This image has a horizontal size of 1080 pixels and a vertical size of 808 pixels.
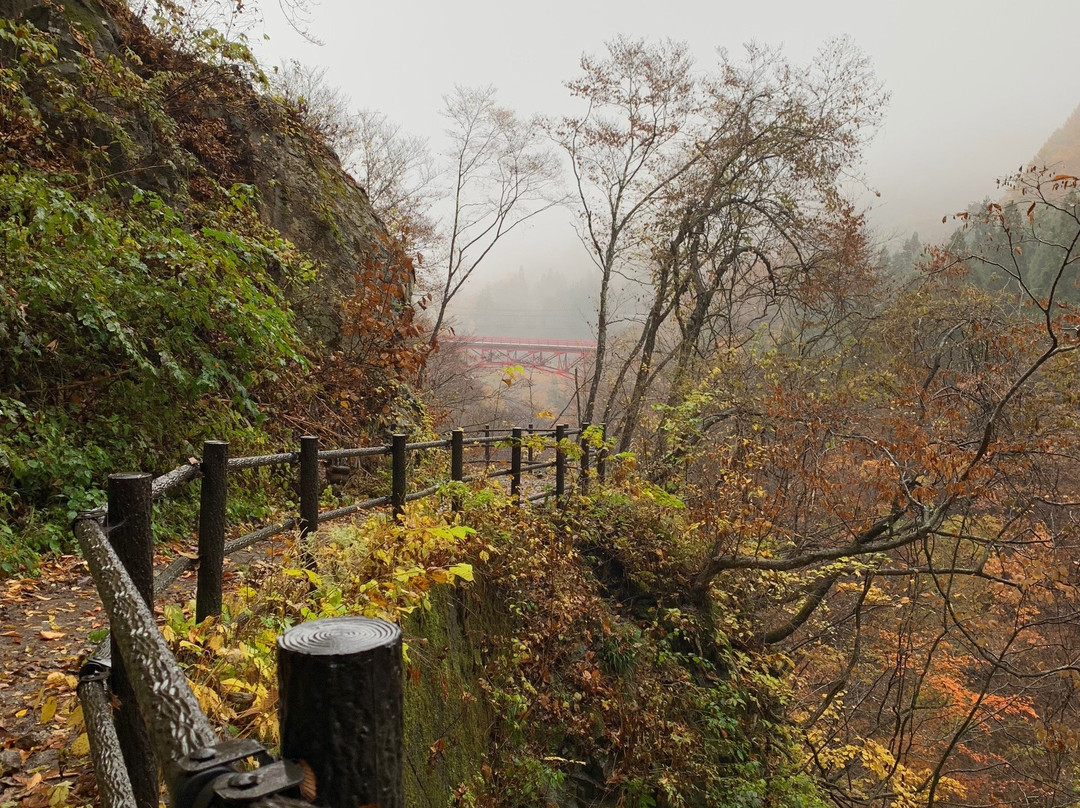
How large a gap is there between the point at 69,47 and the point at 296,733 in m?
10.0

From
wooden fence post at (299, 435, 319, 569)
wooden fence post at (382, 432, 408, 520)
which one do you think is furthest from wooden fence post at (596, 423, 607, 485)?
wooden fence post at (299, 435, 319, 569)

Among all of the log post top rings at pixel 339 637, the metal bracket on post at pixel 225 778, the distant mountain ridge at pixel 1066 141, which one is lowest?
the metal bracket on post at pixel 225 778

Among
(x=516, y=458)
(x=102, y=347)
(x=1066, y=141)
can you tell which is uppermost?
(x=1066, y=141)

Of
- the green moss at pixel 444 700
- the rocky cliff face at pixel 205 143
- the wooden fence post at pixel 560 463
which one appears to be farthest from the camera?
the wooden fence post at pixel 560 463

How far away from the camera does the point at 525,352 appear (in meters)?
35.9

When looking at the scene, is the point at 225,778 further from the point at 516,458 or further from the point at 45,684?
the point at 516,458

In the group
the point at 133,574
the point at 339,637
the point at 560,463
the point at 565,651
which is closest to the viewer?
the point at 339,637

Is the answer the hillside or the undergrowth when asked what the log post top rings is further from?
the hillside

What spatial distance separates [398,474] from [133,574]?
3407 mm

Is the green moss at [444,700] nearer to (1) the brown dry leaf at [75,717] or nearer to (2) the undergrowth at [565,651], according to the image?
(2) the undergrowth at [565,651]

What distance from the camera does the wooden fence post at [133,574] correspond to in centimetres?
208

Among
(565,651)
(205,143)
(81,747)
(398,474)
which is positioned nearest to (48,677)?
(81,747)

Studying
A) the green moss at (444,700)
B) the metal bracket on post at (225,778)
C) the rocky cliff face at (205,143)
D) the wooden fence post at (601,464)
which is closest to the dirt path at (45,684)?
the green moss at (444,700)

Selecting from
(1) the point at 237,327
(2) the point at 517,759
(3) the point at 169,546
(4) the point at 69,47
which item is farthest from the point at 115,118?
(2) the point at 517,759
